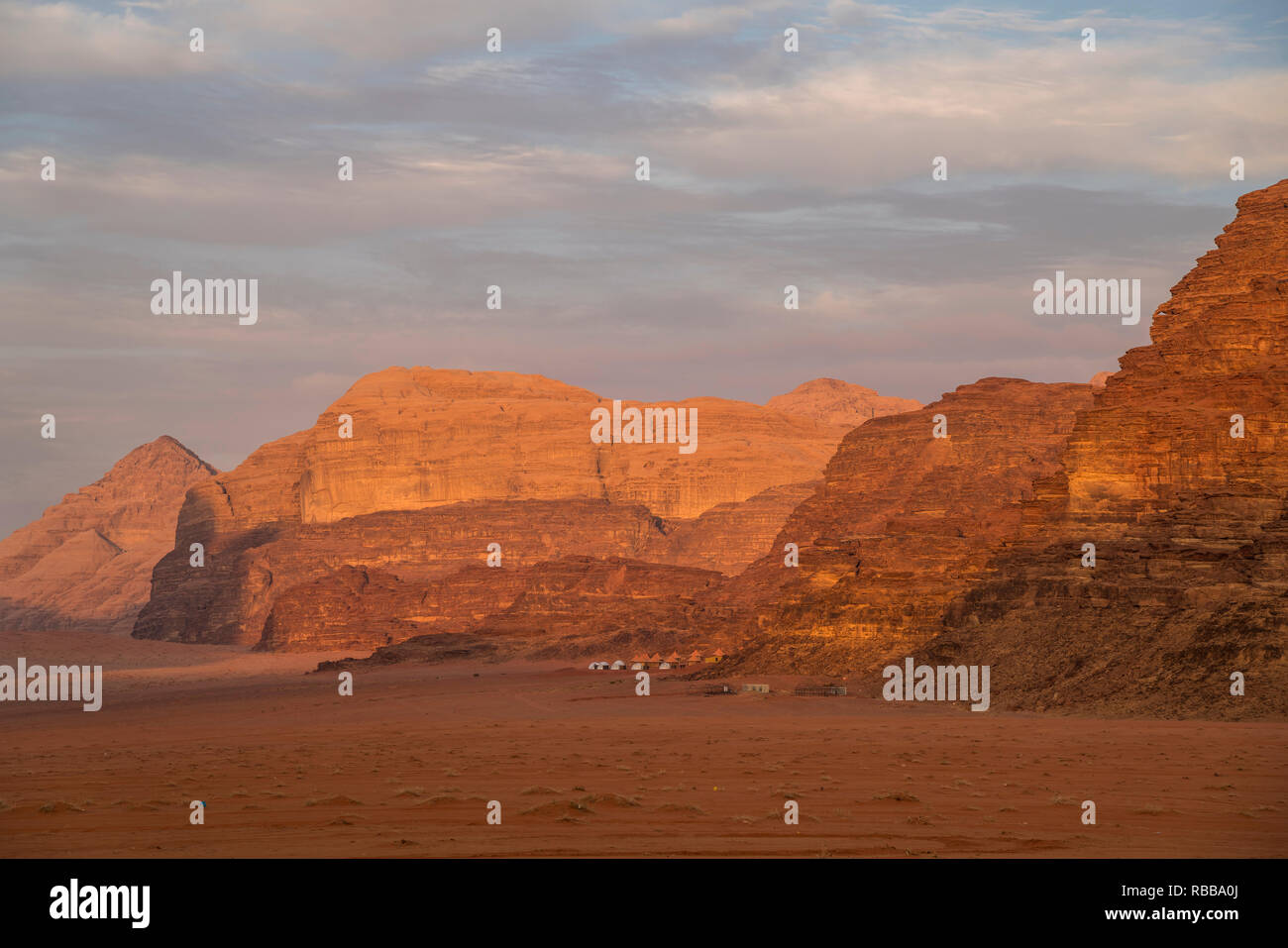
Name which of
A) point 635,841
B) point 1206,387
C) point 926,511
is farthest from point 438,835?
point 926,511

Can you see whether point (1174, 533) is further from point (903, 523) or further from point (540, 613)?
A: point (540, 613)

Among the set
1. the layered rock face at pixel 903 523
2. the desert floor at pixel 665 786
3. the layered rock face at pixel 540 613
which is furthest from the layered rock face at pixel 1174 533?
the layered rock face at pixel 540 613

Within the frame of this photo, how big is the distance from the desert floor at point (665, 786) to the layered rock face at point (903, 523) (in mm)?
15899

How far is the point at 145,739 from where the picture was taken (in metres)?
58.2

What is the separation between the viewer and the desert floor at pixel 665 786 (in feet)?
74.2

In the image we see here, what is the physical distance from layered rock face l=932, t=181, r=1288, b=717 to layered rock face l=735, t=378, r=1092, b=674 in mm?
7684

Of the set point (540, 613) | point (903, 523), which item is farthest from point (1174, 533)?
point (540, 613)

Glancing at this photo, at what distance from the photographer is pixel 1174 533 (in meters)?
68.9

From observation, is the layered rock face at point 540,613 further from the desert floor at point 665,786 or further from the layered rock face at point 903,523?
the desert floor at point 665,786

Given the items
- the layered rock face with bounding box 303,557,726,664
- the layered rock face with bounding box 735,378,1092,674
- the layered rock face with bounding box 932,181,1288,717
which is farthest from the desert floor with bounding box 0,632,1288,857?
the layered rock face with bounding box 303,557,726,664

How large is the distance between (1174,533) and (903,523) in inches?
1274
